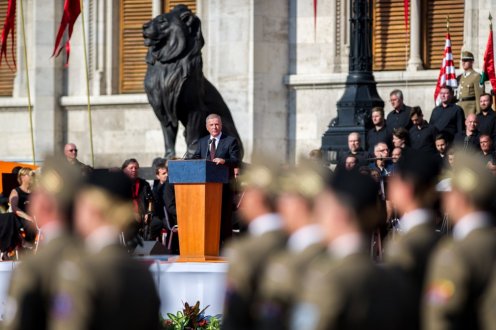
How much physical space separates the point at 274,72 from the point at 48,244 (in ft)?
63.9

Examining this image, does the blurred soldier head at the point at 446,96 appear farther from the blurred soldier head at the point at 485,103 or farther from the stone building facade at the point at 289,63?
the stone building facade at the point at 289,63

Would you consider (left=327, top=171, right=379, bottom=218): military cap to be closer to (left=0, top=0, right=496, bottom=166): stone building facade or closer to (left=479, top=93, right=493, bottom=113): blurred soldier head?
(left=479, top=93, right=493, bottom=113): blurred soldier head

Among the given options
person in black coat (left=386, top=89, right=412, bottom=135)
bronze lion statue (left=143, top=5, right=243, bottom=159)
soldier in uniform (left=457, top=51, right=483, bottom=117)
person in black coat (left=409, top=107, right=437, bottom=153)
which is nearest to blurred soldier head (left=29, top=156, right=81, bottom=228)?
person in black coat (left=409, top=107, right=437, bottom=153)

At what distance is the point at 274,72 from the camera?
25.7 meters

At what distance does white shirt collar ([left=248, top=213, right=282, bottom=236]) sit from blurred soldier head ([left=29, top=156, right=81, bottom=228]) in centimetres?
92

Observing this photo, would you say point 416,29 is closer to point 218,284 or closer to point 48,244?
point 218,284

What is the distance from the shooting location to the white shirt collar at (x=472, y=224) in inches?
260

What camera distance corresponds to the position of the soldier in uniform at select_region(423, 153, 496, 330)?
6.48 metres

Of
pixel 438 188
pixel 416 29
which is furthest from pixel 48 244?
pixel 416 29

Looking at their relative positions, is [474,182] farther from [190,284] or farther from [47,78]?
[47,78]

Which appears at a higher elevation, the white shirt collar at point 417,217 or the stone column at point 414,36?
the stone column at point 414,36

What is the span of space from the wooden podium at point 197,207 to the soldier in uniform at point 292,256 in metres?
8.13

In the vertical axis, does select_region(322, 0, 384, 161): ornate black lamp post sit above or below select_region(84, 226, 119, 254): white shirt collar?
above

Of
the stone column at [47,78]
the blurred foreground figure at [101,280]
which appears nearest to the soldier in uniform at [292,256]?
the blurred foreground figure at [101,280]
